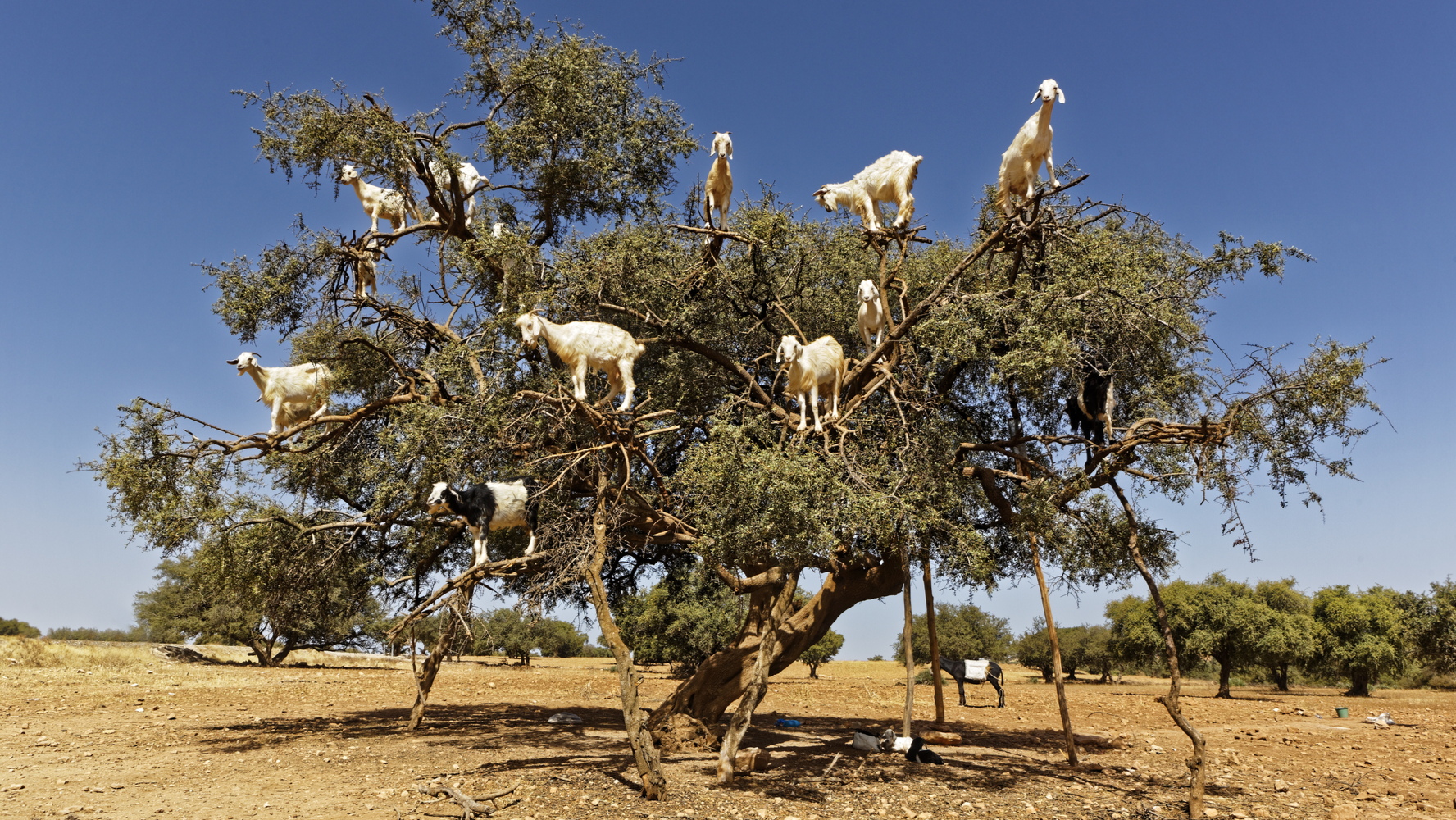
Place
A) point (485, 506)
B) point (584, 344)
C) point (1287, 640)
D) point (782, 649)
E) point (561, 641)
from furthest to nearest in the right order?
point (561, 641) < point (1287, 640) < point (782, 649) < point (485, 506) < point (584, 344)

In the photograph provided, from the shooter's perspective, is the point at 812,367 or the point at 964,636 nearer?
the point at 812,367

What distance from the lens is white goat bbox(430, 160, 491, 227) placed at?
12000mm

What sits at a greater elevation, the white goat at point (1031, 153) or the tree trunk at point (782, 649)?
the white goat at point (1031, 153)

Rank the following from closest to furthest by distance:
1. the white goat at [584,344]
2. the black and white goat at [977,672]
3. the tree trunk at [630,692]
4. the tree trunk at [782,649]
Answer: the tree trunk at [630,692]
the white goat at [584,344]
the tree trunk at [782,649]
the black and white goat at [977,672]

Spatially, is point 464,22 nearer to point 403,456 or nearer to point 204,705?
point 403,456

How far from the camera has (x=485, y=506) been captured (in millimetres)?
9805

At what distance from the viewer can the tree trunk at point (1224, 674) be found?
25.8 meters

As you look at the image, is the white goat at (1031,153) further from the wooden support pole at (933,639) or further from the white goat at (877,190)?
the wooden support pole at (933,639)

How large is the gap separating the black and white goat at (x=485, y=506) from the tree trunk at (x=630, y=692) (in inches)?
64.2

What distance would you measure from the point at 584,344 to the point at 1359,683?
1262 inches

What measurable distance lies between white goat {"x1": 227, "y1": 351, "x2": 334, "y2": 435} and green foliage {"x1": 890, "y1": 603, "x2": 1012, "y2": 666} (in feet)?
92.7

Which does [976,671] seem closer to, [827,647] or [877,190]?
[877,190]

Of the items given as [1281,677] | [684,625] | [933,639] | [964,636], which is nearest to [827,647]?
[964,636]

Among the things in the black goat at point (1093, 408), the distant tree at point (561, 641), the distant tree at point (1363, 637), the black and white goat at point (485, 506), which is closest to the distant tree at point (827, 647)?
the distant tree at point (561, 641)
